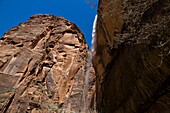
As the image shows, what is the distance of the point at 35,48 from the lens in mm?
20562

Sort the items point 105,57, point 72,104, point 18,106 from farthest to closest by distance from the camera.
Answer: point 72,104, point 18,106, point 105,57

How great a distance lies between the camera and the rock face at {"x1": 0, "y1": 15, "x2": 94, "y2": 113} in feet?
49.8

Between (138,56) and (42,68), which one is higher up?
(42,68)

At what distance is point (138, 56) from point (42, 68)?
14337mm

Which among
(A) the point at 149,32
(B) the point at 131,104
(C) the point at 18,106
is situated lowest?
(B) the point at 131,104

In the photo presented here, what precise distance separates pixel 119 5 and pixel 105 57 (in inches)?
90.5

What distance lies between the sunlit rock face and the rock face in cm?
898

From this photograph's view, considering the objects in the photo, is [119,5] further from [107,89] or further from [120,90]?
[107,89]

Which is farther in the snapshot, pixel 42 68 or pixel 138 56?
pixel 42 68

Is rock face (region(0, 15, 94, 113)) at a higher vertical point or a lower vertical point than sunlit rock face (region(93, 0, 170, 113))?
higher

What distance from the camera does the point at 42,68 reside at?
61.2 ft

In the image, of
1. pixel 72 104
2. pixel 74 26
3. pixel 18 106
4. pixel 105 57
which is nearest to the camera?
pixel 105 57

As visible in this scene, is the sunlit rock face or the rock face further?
the rock face

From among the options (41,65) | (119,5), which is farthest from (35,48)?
(119,5)
